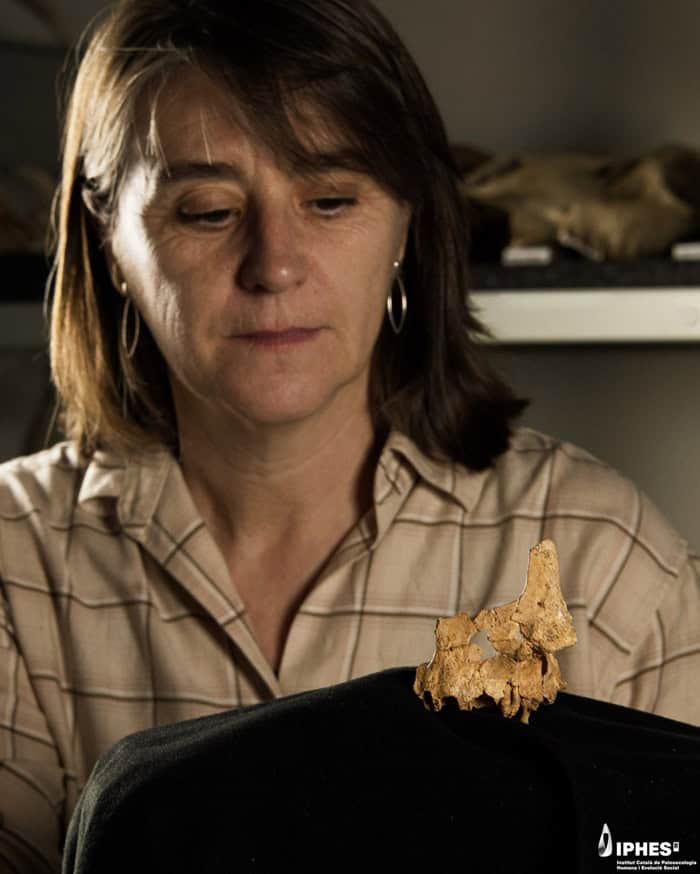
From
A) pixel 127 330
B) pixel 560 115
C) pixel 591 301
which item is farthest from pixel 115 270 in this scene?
pixel 560 115

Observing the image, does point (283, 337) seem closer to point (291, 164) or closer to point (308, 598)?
point (291, 164)

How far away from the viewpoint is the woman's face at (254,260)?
1038mm

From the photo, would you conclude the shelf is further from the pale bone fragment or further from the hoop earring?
the pale bone fragment

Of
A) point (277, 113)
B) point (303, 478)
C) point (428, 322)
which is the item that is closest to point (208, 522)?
point (303, 478)

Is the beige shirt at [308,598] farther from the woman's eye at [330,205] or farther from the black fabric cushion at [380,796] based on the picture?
the black fabric cushion at [380,796]

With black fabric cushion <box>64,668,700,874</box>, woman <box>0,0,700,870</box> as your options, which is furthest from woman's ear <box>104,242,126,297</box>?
black fabric cushion <box>64,668,700,874</box>

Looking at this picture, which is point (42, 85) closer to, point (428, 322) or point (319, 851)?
point (428, 322)

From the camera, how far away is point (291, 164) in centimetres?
104

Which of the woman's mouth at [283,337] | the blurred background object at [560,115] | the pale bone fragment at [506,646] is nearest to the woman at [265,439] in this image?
the woman's mouth at [283,337]

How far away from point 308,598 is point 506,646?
54cm

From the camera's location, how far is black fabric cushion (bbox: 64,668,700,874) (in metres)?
0.56

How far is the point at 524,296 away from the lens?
162 centimetres

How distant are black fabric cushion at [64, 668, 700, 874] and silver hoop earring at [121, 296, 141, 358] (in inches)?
28.1

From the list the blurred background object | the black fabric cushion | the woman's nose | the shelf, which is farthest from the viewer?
the blurred background object
